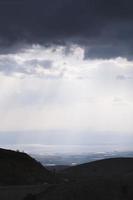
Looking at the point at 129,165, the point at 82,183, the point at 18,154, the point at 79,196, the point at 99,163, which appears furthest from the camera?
the point at 99,163

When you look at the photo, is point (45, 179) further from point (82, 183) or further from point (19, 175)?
point (82, 183)

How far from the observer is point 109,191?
97.1 feet

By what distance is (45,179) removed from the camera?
4806cm

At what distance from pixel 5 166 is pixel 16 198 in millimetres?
19750

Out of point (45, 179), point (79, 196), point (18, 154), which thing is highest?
point (18, 154)

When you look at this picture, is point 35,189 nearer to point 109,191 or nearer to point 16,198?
point 16,198

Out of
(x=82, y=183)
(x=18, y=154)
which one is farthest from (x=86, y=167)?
(x=82, y=183)

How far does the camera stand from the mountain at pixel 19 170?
4759cm

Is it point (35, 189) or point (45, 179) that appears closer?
point (35, 189)

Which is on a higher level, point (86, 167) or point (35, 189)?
point (86, 167)

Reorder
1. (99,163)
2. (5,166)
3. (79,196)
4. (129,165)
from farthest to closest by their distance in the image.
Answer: (99,163), (129,165), (5,166), (79,196)

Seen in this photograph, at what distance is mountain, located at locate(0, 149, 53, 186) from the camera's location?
4759 cm

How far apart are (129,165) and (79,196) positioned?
36455 millimetres

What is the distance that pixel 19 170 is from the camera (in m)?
51.4
